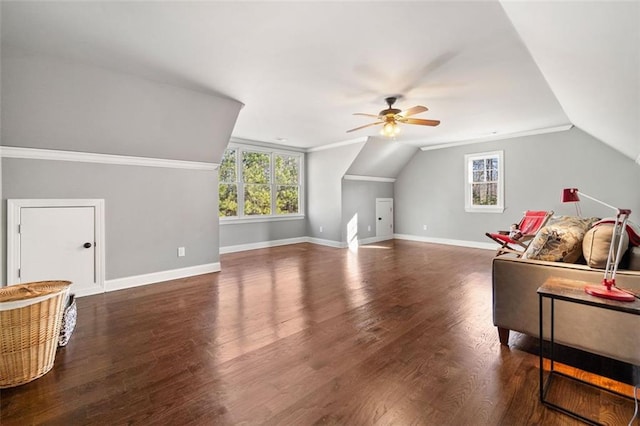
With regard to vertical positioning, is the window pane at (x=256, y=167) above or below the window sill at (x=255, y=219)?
above

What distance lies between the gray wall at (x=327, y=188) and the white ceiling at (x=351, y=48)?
2.82 metres

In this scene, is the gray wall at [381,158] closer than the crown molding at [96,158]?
No

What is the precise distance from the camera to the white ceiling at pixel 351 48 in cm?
210

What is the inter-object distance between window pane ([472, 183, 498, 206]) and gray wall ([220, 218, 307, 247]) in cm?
464

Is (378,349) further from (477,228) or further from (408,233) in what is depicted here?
(408,233)

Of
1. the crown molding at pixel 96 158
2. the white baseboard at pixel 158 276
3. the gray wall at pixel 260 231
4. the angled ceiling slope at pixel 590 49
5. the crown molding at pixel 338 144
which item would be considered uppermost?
the crown molding at pixel 338 144

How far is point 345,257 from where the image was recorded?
605cm

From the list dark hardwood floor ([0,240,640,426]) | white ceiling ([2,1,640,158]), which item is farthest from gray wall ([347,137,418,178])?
dark hardwood floor ([0,240,640,426])

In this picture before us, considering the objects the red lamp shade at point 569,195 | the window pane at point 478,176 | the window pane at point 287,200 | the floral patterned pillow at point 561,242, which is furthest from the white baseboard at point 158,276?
the window pane at point 478,176

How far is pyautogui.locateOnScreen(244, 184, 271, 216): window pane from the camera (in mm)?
7051

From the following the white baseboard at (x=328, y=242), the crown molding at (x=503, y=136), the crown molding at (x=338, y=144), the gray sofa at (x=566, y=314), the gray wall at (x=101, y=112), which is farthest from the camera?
the white baseboard at (x=328, y=242)

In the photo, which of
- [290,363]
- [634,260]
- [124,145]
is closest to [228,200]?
[124,145]

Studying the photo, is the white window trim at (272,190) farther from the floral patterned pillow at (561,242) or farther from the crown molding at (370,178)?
the floral patterned pillow at (561,242)

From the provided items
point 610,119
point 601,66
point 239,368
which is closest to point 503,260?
point 601,66
